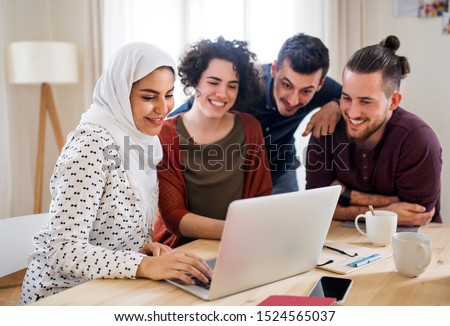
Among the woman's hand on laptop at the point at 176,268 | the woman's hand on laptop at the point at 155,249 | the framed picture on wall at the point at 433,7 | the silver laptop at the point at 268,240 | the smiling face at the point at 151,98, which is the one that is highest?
the framed picture on wall at the point at 433,7

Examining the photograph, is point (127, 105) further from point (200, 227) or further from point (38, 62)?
point (38, 62)

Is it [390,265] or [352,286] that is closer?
[352,286]

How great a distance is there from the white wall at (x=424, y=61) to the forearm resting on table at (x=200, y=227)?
1257mm

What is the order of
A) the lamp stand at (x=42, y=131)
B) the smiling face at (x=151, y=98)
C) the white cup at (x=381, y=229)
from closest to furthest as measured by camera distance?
the white cup at (x=381, y=229)
the smiling face at (x=151, y=98)
the lamp stand at (x=42, y=131)

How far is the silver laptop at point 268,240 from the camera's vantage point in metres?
0.91

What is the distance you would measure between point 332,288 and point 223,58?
1010 millimetres

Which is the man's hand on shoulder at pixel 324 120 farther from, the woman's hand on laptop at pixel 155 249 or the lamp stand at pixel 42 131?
the lamp stand at pixel 42 131

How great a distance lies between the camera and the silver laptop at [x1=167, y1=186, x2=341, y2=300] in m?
0.91

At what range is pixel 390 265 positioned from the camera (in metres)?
1.13

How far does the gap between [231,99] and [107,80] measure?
0.52 meters

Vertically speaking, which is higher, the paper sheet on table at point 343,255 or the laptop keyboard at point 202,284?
the laptop keyboard at point 202,284

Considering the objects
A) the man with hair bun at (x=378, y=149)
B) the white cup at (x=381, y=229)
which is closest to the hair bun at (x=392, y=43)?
the man with hair bun at (x=378, y=149)
